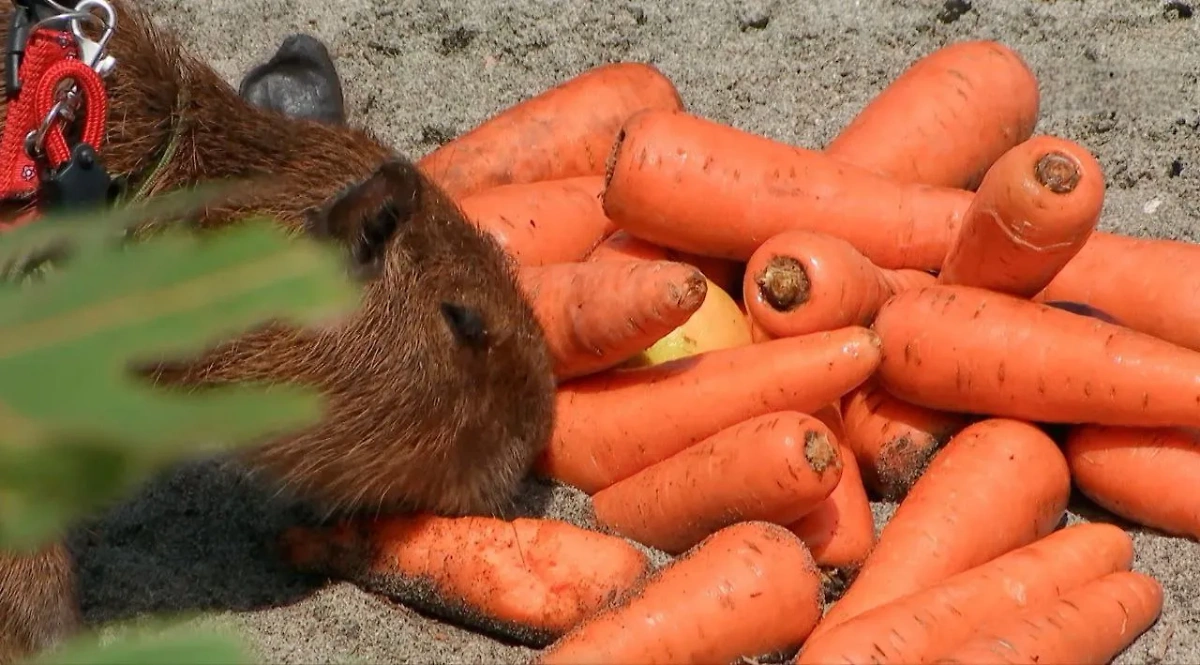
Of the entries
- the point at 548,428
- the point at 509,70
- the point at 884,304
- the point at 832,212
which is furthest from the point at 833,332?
the point at 509,70

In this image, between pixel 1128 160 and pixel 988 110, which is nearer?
pixel 988 110

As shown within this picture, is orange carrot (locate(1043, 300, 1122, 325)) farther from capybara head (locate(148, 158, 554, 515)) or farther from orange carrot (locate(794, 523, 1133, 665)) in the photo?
capybara head (locate(148, 158, 554, 515))

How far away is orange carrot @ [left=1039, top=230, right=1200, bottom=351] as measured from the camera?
260cm

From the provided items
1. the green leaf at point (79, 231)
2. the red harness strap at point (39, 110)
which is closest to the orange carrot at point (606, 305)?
the red harness strap at point (39, 110)

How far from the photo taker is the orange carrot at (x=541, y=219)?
289 cm

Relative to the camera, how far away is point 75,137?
204cm

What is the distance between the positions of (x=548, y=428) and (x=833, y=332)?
557 millimetres

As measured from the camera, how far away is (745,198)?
2744 millimetres

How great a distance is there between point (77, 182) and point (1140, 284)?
190 cm

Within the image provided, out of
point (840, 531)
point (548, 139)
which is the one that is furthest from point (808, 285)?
point (548, 139)

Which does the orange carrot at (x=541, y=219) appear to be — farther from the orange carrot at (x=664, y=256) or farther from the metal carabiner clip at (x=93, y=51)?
the metal carabiner clip at (x=93, y=51)

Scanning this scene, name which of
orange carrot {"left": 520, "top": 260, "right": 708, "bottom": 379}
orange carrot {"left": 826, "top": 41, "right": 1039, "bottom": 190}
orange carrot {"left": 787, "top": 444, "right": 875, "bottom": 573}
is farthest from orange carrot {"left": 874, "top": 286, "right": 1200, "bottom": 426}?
orange carrot {"left": 826, "top": 41, "right": 1039, "bottom": 190}

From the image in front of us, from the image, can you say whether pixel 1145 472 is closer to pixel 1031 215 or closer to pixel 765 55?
A: pixel 1031 215

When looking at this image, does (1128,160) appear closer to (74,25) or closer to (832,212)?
(832,212)
